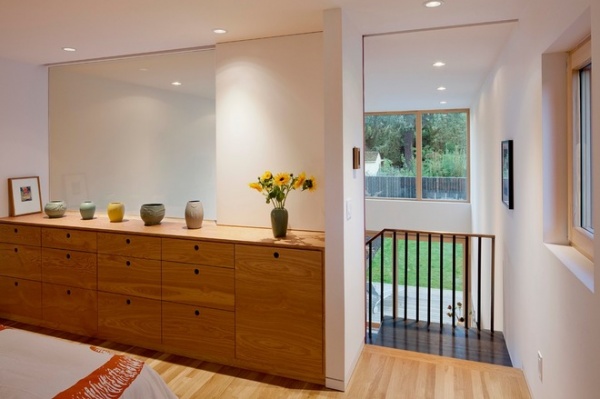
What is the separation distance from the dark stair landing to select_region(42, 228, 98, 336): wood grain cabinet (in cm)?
224

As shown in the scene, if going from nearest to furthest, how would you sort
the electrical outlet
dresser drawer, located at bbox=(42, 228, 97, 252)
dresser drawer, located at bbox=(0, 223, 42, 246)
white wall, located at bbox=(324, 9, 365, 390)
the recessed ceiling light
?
1. the electrical outlet
2. the recessed ceiling light
3. white wall, located at bbox=(324, 9, 365, 390)
4. dresser drawer, located at bbox=(42, 228, 97, 252)
5. dresser drawer, located at bbox=(0, 223, 42, 246)

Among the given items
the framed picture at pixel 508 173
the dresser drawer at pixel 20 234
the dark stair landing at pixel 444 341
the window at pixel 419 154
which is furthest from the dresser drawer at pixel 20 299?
the window at pixel 419 154

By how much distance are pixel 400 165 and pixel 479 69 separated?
428 centimetres

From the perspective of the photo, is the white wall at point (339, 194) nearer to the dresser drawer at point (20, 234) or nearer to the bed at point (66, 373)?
the bed at point (66, 373)

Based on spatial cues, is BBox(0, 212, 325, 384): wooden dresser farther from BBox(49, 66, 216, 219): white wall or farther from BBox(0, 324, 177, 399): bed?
BBox(0, 324, 177, 399): bed

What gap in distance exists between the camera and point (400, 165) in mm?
8742

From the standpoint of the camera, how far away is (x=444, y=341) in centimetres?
354

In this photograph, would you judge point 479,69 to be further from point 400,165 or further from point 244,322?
point 400,165

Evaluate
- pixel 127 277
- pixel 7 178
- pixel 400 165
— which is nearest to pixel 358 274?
pixel 127 277

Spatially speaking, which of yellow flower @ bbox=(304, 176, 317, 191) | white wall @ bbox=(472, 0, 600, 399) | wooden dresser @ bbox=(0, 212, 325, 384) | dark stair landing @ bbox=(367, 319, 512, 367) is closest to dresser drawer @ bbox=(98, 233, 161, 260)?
wooden dresser @ bbox=(0, 212, 325, 384)

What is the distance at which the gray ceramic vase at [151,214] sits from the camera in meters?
3.42

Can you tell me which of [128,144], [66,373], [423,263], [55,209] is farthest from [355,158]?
[423,263]

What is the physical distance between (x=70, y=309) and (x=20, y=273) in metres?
0.61

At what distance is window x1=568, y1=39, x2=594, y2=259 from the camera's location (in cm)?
199
